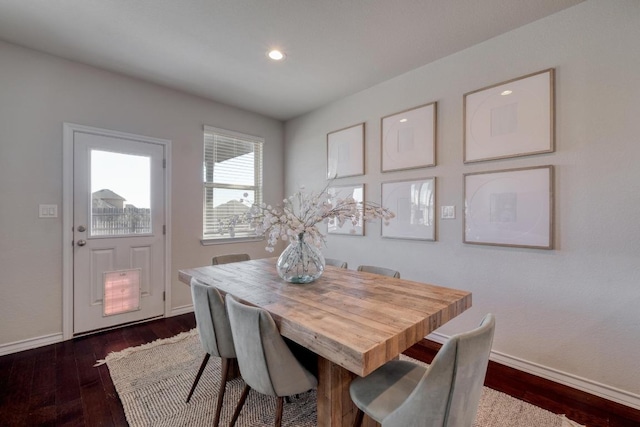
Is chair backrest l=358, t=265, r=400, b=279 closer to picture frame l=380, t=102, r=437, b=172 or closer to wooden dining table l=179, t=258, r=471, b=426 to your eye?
wooden dining table l=179, t=258, r=471, b=426

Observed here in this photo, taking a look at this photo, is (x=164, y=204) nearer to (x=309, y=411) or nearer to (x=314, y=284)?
(x=314, y=284)

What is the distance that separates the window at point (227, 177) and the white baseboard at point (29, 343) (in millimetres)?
1621

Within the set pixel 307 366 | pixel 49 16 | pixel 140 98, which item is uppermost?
pixel 49 16

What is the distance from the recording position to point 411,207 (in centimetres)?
284

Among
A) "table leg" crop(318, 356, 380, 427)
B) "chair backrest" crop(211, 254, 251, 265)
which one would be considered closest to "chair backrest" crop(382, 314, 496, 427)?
"table leg" crop(318, 356, 380, 427)

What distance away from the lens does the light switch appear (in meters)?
2.57

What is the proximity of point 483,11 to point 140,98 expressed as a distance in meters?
3.33

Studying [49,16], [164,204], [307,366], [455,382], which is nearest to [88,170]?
[164,204]

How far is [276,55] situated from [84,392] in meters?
3.00

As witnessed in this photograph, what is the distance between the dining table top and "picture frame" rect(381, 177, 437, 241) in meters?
1.00

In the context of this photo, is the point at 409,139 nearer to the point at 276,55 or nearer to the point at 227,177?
the point at 276,55

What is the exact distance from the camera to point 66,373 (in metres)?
2.13

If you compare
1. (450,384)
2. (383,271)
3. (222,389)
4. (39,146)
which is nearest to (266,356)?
(222,389)

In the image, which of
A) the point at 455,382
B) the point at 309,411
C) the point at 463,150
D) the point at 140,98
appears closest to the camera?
the point at 455,382
